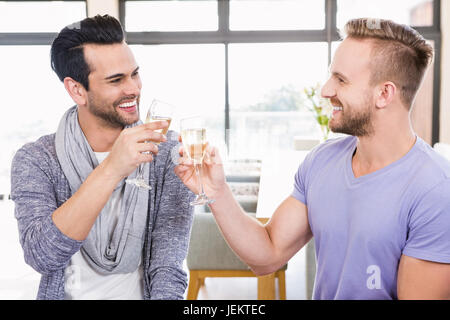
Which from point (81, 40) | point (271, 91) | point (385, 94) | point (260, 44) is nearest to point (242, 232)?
point (385, 94)

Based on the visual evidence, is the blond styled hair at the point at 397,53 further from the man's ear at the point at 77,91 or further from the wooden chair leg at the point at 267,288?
the wooden chair leg at the point at 267,288

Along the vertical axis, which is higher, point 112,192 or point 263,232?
point 112,192

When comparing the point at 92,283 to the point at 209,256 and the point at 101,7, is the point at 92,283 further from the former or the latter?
the point at 101,7

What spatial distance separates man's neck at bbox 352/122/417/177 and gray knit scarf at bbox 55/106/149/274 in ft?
2.26

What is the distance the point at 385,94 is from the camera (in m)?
1.39

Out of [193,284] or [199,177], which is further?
[193,284]

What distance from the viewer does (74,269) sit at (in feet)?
4.98

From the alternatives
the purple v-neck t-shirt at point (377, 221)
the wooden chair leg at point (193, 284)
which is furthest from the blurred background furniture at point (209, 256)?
the purple v-neck t-shirt at point (377, 221)

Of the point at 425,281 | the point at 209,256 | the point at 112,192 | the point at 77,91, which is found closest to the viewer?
the point at 425,281

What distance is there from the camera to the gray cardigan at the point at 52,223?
1.34m

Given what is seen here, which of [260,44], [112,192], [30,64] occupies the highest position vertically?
[260,44]

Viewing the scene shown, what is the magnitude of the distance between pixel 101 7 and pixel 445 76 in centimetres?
463

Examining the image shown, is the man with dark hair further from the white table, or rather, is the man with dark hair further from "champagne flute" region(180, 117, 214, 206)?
the white table
